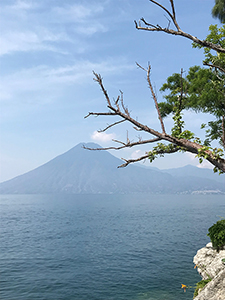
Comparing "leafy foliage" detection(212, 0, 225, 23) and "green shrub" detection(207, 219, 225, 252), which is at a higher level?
"leafy foliage" detection(212, 0, 225, 23)

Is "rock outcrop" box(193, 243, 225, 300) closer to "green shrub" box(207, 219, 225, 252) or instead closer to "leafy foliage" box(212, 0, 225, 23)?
"green shrub" box(207, 219, 225, 252)

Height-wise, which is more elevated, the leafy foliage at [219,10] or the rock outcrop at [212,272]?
the leafy foliage at [219,10]

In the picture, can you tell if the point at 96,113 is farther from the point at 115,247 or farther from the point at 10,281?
the point at 115,247

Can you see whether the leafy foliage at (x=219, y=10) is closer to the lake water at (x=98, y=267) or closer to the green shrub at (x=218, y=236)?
the green shrub at (x=218, y=236)

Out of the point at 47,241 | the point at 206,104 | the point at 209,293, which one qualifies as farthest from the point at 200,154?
the point at 47,241

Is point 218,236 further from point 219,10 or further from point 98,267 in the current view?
point 219,10

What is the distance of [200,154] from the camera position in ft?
28.0

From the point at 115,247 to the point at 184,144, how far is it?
125 ft

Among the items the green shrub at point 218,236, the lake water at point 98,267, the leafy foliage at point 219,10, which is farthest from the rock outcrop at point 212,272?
the leafy foliage at point 219,10

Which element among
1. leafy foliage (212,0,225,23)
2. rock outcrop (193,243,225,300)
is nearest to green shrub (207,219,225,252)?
rock outcrop (193,243,225,300)

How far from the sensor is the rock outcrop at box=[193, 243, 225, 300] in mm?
9133

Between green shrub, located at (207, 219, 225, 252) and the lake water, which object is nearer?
green shrub, located at (207, 219, 225, 252)

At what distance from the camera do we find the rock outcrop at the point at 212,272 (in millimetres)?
9133

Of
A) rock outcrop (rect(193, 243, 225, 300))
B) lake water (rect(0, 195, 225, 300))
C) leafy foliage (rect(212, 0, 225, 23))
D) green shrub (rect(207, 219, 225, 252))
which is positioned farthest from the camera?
leafy foliage (rect(212, 0, 225, 23))
